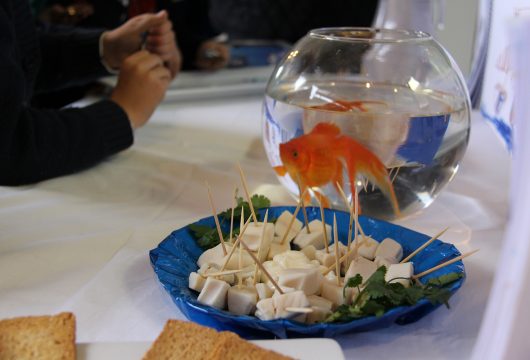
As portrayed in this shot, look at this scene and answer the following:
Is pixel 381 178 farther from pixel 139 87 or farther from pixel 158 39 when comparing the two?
pixel 158 39

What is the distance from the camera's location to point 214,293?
1.82 feet

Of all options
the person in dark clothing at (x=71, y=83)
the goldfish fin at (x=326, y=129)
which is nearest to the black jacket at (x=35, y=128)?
the person in dark clothing at (x=71, y=83)

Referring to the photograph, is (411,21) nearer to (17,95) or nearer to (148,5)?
(148,5)

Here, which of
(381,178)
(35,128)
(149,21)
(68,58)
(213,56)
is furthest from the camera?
(213,56)

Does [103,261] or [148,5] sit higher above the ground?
[148,5]

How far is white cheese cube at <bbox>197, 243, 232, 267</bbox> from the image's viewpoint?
0.63 m

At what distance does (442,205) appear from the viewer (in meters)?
0.91

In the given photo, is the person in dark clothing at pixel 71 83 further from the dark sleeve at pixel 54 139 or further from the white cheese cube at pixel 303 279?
the white cheese cube at pixel 303 279

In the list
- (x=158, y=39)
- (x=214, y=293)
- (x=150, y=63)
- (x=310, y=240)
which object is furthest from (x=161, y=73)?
(x=214, y=293)

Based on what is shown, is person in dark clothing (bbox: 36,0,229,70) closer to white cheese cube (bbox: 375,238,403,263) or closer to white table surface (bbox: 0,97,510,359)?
white table surface (bbox: 0,97,510,359)

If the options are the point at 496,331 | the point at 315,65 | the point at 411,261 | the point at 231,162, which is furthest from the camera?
the point at 231,162

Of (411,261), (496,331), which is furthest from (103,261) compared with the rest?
(496,331)

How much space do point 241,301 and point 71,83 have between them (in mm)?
1119

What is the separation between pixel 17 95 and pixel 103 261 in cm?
36
